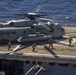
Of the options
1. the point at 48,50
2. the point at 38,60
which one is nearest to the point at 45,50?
the point at 48,50

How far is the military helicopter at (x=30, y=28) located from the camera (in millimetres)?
54763

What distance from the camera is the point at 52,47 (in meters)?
53.1

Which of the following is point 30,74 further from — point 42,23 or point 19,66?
point 42,23

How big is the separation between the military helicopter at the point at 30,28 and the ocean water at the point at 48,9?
109ft

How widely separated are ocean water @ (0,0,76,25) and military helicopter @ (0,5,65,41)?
33168 mm

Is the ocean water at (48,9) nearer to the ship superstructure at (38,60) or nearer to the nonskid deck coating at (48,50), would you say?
the nonskid deck coating at (48,50)

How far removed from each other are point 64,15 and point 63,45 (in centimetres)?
4613

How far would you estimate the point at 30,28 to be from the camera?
56156mm

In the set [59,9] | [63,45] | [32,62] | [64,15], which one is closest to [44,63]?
[32,62]

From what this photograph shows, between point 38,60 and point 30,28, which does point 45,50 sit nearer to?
point 38,60

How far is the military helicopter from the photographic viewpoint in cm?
5476

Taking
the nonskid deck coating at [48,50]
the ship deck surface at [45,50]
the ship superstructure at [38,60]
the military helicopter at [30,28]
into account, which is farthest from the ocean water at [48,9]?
the ship superstructure at [38,60]

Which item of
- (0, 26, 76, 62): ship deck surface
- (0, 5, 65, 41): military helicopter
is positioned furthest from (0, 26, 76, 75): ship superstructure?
(0, 5, 65, 41): military helicopter

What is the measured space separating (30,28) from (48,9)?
5933 centimetres
